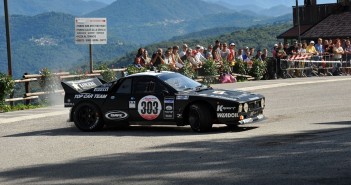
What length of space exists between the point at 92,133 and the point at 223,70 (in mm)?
15581

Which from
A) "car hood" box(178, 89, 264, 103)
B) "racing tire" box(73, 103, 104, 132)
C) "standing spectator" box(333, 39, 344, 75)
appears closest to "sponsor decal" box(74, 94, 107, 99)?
"racing tire" box(73, 103, 104, 132)

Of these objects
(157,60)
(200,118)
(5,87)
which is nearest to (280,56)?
(157,60)

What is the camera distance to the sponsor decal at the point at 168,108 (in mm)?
16359

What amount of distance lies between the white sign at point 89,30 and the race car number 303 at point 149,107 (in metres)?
12.2

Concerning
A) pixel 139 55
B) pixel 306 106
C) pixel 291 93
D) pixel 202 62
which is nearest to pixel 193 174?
pixel 306 106

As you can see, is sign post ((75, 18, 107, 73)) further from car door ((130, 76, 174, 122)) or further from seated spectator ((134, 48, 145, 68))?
car door ((130, 76, 174, 122))

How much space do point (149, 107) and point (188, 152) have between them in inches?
143

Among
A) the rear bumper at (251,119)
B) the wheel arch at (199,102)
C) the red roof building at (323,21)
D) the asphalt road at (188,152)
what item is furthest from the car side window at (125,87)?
the red roof building at (323,21)

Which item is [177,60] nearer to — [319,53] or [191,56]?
[191,56]

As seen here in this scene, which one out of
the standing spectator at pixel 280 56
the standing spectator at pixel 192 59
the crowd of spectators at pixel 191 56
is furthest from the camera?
the standing spectator at pixel 280 56

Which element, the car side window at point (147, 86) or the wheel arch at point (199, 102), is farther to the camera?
the car side window at point (147, 86)

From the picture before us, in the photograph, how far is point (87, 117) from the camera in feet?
56.9

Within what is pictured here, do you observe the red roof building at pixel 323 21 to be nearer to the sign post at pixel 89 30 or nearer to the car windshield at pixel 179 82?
the sign post at pixel 89 30

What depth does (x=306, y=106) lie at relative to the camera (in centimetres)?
2084
